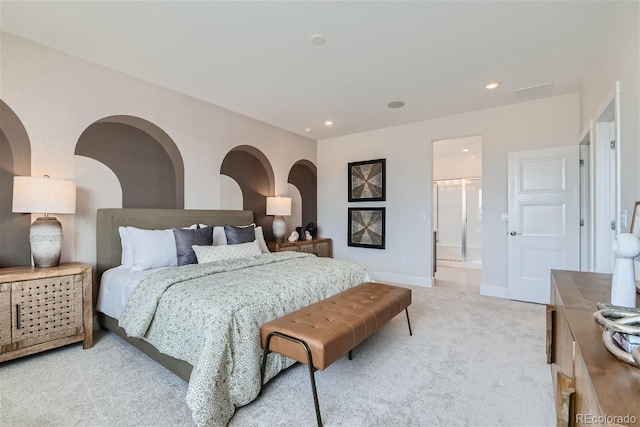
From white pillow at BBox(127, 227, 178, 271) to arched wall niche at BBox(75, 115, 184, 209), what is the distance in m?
0.51

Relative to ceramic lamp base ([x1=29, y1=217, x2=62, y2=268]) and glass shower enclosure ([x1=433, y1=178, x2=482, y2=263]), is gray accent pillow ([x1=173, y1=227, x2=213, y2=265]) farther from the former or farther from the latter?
A: glass shower enclosure ([x1=433, y1=178, x2=482, y2=263])

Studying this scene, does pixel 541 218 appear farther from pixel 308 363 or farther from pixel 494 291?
pixel 308 363

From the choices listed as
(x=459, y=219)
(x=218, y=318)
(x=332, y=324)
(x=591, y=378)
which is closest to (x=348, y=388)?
(x=332, y=324)

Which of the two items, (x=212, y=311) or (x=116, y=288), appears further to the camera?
(x=116, y=288)

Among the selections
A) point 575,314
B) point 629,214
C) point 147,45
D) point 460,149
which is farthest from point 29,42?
point 460,149

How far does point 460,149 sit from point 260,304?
585cm

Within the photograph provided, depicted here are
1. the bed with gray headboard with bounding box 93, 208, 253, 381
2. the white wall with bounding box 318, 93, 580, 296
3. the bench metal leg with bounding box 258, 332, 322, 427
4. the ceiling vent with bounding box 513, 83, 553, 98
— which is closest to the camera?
the bench metal leg with bounding box 258, 332, 322, 427

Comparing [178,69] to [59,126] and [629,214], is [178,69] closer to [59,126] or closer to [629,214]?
[59,126]

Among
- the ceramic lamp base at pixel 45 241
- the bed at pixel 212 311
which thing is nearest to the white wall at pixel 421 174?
the bed at pixel 212 311

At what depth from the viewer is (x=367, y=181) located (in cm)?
530

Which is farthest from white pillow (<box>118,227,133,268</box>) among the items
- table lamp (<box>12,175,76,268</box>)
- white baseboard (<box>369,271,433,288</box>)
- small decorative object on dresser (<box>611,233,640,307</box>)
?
small decorative object on dresser (<box>611,233,640,307</box>)

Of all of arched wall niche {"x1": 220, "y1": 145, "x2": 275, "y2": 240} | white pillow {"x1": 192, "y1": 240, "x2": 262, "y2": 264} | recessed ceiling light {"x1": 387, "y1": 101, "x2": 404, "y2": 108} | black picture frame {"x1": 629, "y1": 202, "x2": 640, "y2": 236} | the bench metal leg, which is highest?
recessed ceiling light {"x1": 387, "y1": 101, "x2": 404, "y2": 108}

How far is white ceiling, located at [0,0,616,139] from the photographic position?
7.11 ft

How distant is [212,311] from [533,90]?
4.15 metres
